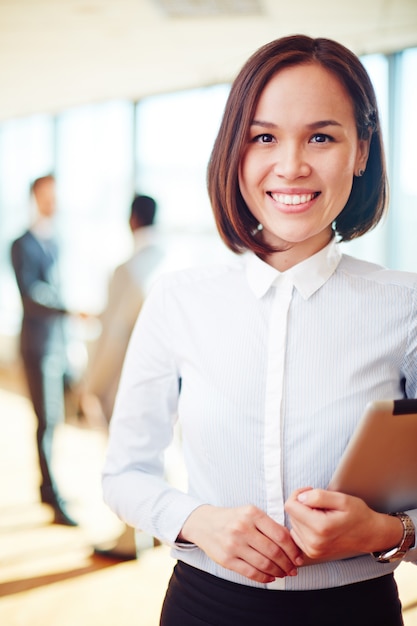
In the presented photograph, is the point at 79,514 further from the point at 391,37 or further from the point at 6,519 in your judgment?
the point at 391,37

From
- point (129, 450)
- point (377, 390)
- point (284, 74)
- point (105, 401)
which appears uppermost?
point (284, 74)

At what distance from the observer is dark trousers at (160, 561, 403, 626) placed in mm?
964

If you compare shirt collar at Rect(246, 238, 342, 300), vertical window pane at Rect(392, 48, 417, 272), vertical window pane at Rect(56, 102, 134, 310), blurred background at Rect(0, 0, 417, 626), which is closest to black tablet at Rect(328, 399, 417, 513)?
shirt collar at Rect(246, 238, 342, 300)

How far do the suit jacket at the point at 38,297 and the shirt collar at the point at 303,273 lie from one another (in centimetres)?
251

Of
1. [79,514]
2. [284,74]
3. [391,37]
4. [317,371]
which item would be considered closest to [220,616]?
[317,371]

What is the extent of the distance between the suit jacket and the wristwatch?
2726mm

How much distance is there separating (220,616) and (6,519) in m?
2.93

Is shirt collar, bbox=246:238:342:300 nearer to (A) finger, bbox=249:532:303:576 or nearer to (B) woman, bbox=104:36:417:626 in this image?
(B) woman, bbox=104:36:417:626

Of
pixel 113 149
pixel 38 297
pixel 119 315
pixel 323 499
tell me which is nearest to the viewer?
pixel 323 499

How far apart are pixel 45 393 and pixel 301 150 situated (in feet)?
9.46

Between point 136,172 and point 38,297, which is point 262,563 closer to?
point 38,297

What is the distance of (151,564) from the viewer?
3.12 m

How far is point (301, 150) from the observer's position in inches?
37.8

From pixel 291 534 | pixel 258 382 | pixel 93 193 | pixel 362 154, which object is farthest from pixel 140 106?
pixel 291 534
